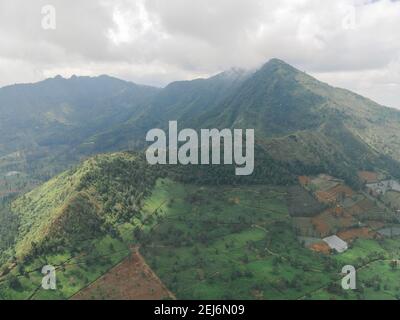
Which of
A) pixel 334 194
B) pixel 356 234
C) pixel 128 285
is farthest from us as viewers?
pixel 334 194

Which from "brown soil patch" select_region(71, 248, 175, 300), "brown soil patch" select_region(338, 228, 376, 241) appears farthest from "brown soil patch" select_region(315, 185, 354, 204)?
"brown soil patch" select_region(71, 248, 175, 300)

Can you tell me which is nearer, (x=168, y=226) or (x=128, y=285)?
(x=128, y=285)

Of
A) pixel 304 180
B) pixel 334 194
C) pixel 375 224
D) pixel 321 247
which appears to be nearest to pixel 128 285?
pixel 321 247

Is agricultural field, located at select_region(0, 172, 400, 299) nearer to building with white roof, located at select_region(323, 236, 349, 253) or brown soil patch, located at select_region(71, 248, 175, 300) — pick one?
brown soil patch, located at select_region(71, 248, 175, 300)

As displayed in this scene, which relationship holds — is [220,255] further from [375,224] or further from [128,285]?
[375,224]

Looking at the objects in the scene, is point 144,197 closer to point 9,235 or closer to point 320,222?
point 9,235

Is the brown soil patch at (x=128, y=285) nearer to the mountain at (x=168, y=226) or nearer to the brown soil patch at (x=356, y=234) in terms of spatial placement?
the mountain at (x=168, y=226)
